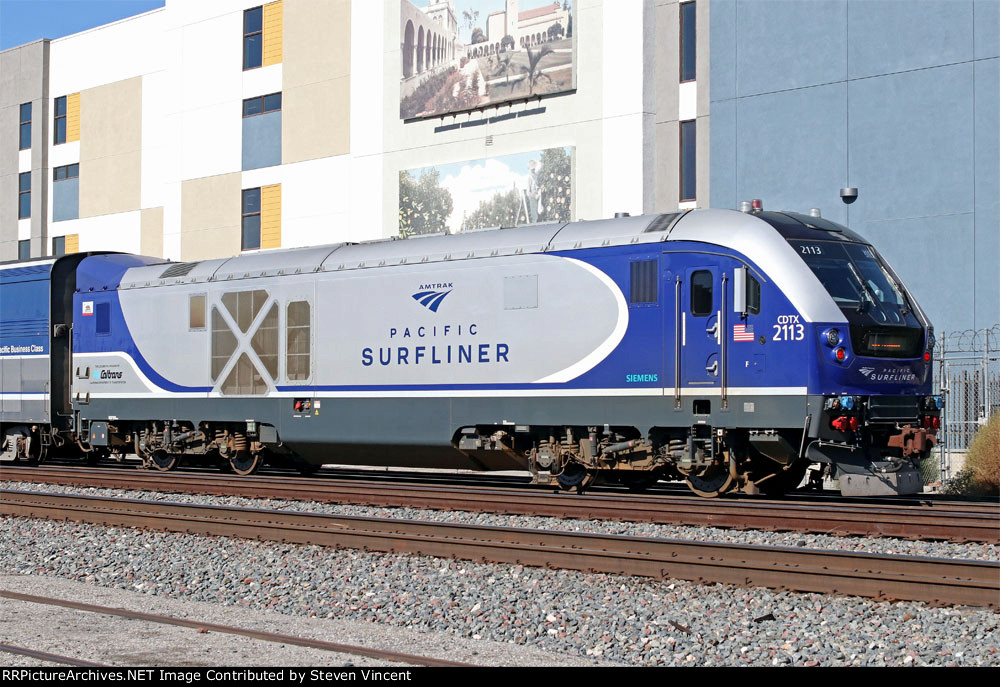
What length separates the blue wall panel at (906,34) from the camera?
23.2 metres

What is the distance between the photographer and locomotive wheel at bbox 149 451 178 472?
21473mm

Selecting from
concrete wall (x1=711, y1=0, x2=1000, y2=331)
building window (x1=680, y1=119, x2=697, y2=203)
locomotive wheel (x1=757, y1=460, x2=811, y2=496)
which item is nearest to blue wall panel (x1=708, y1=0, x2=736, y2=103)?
concrete wall (x1=711, y1=0, x2=1000, y2=331)

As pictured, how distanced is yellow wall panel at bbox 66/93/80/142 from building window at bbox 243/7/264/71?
9146 mm

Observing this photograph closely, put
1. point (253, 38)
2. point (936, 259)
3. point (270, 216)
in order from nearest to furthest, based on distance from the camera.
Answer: point (936, 259), point (270, 216), point (253, 38)

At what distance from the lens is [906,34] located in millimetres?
23781

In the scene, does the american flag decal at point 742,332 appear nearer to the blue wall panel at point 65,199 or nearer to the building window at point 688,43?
the building window at point 688,43

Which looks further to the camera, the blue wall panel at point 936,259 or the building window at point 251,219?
the building window at point 251,219

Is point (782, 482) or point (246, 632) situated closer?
point (246, 632)

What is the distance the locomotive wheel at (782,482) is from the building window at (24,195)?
3541cm

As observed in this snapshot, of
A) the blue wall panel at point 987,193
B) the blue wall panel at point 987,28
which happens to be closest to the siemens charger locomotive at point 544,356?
the blue wall panel at point 987,193

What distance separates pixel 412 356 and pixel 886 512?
23.7 ft

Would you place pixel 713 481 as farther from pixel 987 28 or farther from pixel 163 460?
pixel 987 28

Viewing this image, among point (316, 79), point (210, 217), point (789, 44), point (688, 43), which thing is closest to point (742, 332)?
point (789, 44)

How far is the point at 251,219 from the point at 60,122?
451 inches
